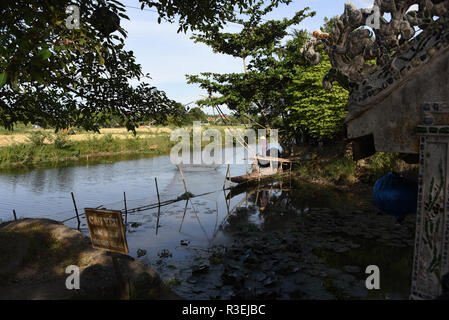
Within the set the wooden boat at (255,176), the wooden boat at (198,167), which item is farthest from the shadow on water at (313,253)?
the wooden boat at (198,167)

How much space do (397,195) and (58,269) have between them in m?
6.71

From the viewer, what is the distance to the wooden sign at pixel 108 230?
5.12 meters

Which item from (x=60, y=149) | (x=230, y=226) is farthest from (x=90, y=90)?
(x=60, y=149)

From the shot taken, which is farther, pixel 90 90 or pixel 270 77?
pixel 270 77

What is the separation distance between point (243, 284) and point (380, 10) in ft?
21.8

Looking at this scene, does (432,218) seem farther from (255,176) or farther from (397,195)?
(255,176)

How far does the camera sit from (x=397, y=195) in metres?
4.04

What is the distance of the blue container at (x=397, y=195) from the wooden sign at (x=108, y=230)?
3820 mm

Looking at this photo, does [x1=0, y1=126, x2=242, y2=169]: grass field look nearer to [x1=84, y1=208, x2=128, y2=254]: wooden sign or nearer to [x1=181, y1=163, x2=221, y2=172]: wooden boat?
[x1=181, y1=163, x2=221, y2=172]: wooden boat

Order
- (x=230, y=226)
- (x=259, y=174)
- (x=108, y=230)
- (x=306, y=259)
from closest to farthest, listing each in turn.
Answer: (x=108, y=230) → (x=306, y=259) → (x=230, y=226) → (x=259, y=174)

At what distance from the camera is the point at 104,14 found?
542 centimetres

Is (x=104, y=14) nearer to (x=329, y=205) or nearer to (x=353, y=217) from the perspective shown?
(x=353, y=217)
